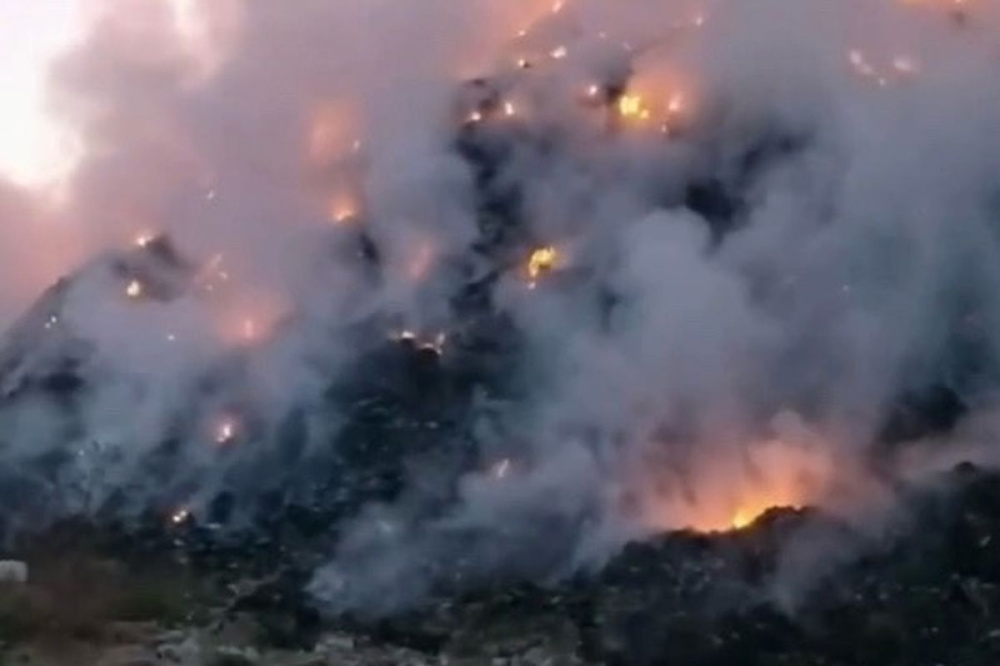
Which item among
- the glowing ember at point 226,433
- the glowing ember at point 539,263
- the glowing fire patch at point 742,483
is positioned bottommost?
the glowing fire patch at point 742,483

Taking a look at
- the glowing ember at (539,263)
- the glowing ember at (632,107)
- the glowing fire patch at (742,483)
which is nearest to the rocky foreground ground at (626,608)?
the glowing fire patch at (742,483)

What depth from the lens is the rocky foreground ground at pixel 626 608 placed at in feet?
182

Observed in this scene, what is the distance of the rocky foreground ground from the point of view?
55531 mm

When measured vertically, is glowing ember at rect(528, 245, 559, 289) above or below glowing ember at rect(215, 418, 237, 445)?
above

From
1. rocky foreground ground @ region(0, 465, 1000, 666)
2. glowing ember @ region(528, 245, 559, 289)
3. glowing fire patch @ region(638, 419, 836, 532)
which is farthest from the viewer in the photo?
glowing ember @ region(528, 245, 559, 289)

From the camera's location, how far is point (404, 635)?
5800 cm

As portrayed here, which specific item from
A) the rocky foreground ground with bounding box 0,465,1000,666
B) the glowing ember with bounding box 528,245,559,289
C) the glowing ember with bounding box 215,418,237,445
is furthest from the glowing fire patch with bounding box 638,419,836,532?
the glowing ember with bounding box 215,418,237,445

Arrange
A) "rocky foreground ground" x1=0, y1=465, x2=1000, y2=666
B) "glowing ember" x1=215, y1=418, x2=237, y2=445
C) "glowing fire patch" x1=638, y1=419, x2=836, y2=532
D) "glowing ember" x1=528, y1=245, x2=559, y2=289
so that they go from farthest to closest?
"glowing ember" x1=528, y1=245, x2=559, y2=289 < "glowing ember" x1=215, y1=418, x2=237, y2=445 < "glowing fire patch" x1=638, y1=419, x2=836, y2=532 < "rocky foreground ground" x1=0, y1=465, x2=1000, y2=666

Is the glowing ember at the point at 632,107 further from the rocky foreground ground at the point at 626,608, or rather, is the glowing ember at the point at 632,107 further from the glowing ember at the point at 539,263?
the rocky foreground ground at the point at 626,608

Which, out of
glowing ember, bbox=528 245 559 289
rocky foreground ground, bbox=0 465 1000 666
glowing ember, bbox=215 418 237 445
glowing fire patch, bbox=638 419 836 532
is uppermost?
glowing ember, bbox=528 245 559 289

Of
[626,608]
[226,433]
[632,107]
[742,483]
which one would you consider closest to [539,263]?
[632,107]

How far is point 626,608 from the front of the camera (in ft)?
192

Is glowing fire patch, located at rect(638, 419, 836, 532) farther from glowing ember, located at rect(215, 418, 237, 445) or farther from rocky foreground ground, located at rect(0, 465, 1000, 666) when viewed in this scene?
glowing ember, located at rect(215, 418, 237, 445)

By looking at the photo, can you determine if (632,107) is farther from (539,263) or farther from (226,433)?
(226,433)
